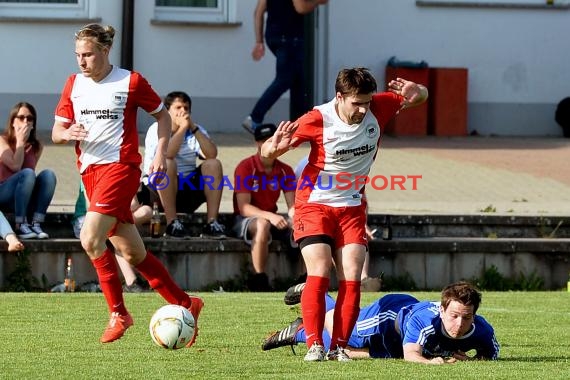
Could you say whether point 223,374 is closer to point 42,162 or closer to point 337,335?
point 337,335

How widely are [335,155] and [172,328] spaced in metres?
1.47

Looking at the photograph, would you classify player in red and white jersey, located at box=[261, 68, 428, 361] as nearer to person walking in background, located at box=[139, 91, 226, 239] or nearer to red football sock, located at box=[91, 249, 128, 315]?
red football sock, located at box=[91, 249, 128, 315]

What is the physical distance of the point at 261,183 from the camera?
13.8 m

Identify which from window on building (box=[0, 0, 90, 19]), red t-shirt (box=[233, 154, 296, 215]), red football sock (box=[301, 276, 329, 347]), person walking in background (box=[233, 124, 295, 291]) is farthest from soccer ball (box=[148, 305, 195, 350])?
window on building (box=[0, 0, 90, 19])

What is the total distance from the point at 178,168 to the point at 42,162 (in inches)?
147

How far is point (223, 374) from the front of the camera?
7688 millimetres

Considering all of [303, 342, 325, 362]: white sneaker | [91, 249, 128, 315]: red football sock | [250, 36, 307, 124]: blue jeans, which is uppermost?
[250, 36, 307, 124]: blue jeans

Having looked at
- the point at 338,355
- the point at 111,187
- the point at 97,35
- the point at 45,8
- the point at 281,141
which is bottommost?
the point at 338,355

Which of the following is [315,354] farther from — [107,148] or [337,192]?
[107,148]

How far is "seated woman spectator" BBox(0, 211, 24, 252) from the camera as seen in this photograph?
1291cm

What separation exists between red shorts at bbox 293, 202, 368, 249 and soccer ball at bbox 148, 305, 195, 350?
89 cm

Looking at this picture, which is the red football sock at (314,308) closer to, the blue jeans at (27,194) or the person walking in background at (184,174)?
the person walking in background at (184,174)

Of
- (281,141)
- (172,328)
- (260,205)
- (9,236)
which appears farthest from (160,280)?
(260,205)

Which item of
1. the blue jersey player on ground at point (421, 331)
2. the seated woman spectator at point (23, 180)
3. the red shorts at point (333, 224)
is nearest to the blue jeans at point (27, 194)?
the seated woman spectator at point (23, 180)
